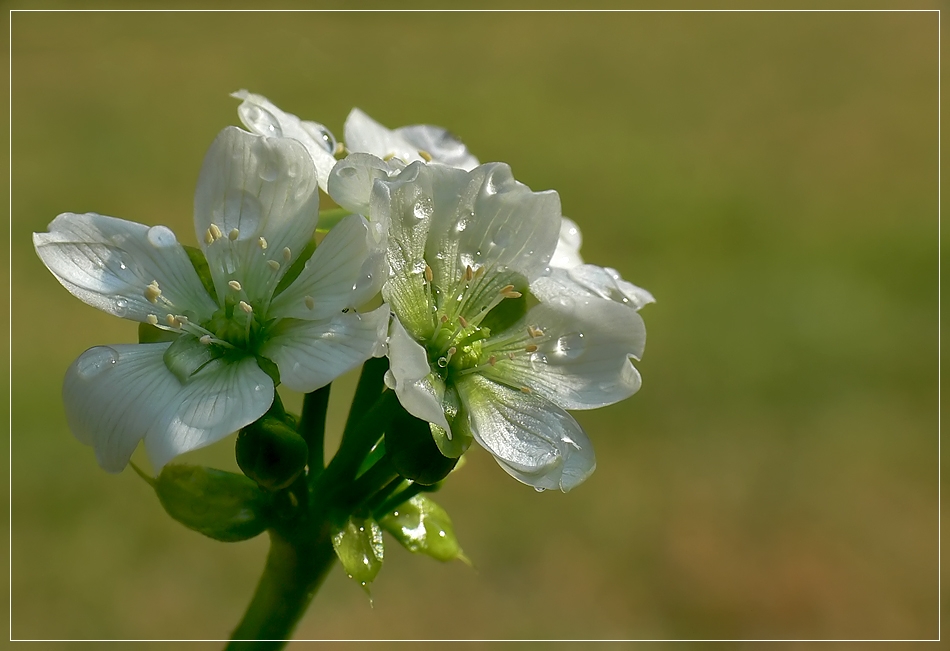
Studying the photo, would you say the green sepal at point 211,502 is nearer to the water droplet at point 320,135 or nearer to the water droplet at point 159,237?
the water droplet at point 159,237

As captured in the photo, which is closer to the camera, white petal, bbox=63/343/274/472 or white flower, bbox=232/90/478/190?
white petal, bbox=63/343/274/472

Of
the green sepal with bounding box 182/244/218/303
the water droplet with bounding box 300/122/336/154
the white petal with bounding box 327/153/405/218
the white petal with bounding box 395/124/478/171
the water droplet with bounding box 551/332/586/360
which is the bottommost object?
the green sepal with bounding box 182/244/218/303

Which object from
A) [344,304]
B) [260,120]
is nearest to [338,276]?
[344,304]

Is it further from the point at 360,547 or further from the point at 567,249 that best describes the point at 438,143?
the point at 360,547

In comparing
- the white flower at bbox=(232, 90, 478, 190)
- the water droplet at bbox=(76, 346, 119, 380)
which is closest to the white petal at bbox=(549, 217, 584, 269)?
the white flower at bbox=(232, 90, 478, 190)

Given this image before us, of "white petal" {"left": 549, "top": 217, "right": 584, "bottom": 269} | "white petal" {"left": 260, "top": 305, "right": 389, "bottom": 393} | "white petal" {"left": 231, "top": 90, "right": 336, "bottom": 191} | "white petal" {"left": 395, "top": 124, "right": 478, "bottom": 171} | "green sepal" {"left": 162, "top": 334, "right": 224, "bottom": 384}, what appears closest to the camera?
"white petal" {"left": 260, "top": 305, "right": 389, "bottom": 393}

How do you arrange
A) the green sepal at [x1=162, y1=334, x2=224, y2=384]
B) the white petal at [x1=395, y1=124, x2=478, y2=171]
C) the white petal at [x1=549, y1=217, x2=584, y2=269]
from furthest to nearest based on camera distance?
the white petal at [x1=395, y1=124, x2=478, y2=171] < the white petal at [x1=549, y1=217, x2=584, y2=269] < the green sepal at [x1=162, y1=334, x2=224, y2=384]

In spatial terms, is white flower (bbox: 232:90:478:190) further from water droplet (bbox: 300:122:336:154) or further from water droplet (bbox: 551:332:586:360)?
water droplet (bbox: 551:332:586:360)
